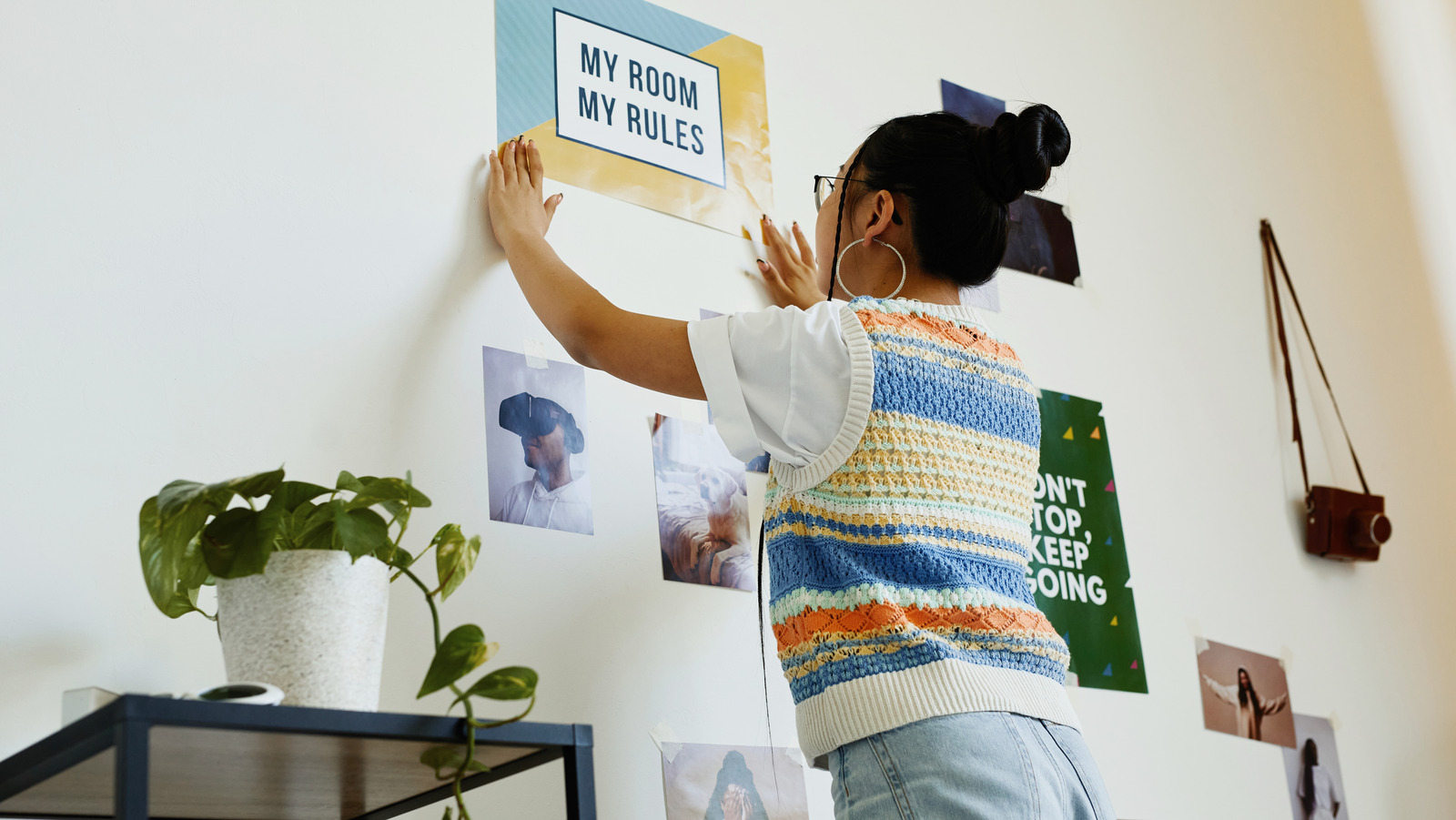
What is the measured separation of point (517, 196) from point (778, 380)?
423mm

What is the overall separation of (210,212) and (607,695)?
1.94 ft

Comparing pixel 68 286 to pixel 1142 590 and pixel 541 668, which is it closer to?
pixel 541 668

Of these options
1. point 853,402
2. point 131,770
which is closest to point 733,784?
point 853,402

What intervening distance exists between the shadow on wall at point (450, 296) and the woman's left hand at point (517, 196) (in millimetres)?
14

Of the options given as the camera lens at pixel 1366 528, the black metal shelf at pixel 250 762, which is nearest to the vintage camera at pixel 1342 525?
the camera lens at pixel 1366 528

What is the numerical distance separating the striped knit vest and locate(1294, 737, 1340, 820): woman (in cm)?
97

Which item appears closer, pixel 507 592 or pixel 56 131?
pixel 56 131

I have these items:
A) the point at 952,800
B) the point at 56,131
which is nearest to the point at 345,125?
the point at 56,131

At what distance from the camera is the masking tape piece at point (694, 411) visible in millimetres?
1490

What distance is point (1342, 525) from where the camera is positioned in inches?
81.9

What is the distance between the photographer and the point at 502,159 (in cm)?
142

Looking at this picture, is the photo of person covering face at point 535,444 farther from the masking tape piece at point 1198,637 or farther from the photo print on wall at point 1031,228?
the masking tape piece at point 1198,637

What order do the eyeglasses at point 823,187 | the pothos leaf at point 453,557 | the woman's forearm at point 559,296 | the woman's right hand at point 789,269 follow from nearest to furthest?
the pothos leaf at point 453,557
the woman's forearm at point 559,296
the eyeglasses at point 823,187
the woman's right hand at point 789,269

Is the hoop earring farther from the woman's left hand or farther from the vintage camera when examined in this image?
the vintage camera
